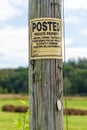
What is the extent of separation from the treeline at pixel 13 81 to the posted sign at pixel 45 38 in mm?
47852

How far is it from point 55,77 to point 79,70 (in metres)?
67.5

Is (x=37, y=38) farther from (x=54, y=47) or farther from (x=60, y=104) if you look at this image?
(x=60, y=104)

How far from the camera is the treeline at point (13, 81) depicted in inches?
2044

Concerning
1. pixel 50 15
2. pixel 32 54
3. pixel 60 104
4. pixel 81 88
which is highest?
pixel 50 15

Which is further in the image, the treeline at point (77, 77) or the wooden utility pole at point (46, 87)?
the treeline at point (77, 77)

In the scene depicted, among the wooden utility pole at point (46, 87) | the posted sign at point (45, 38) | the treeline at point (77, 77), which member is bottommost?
the treeline at point (77, 77)

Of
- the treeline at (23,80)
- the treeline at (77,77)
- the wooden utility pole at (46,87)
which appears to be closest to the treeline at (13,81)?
the treeline at (23,80)

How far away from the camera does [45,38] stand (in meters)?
2.46

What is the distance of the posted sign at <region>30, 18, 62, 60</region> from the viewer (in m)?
2.46

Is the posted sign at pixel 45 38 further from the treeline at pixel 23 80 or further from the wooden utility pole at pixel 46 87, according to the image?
the treeline at pixel 23 80

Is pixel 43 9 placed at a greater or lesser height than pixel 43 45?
greater

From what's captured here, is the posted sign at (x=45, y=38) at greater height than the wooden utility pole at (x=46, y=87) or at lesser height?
greater

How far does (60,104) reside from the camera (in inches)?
98.0

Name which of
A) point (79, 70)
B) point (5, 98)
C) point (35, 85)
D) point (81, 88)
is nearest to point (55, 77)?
point (35, 85)
